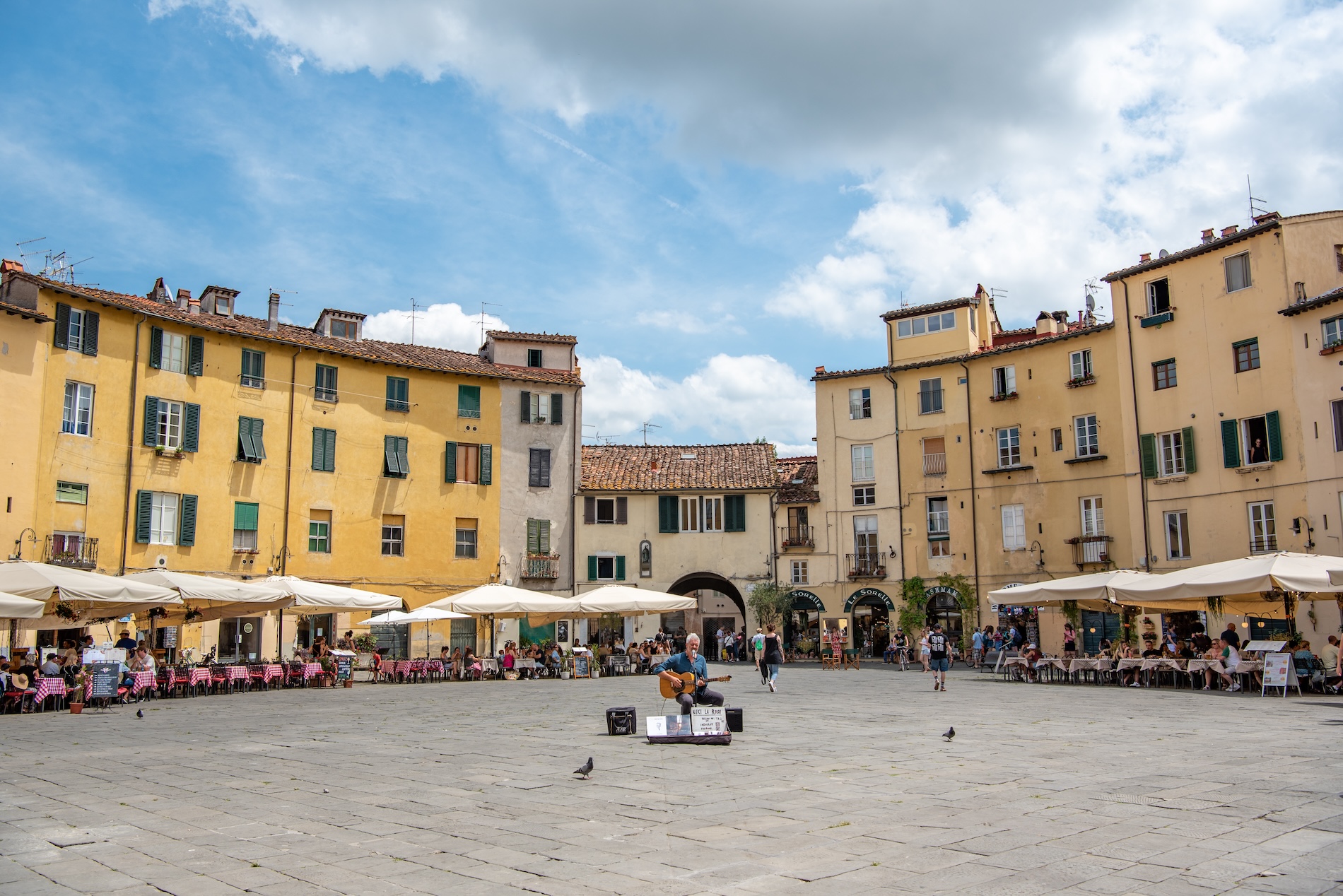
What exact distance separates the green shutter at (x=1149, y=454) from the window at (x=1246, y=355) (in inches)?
144

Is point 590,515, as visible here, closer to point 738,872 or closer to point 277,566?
point 277,566

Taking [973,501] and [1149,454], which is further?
[973,501]

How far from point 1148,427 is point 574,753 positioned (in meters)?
27.8

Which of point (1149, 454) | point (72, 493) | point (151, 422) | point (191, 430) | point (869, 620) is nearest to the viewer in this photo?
point (72, 493)

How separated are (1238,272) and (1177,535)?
8150mm

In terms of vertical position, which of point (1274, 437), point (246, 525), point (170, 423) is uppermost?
point (170, 423)

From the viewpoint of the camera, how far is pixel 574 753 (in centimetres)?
1246

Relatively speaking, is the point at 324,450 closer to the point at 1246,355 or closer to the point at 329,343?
the point at 329,343

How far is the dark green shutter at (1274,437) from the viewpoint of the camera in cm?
2970

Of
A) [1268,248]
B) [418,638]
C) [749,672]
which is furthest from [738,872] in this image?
[418,638]

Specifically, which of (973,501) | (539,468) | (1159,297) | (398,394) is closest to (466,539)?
(539,468)

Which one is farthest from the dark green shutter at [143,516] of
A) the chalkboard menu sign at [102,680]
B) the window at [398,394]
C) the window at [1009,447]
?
the window at [1009,447]

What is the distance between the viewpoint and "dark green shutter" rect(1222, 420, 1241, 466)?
31.1 metres

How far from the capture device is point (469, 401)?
41.1 metres
